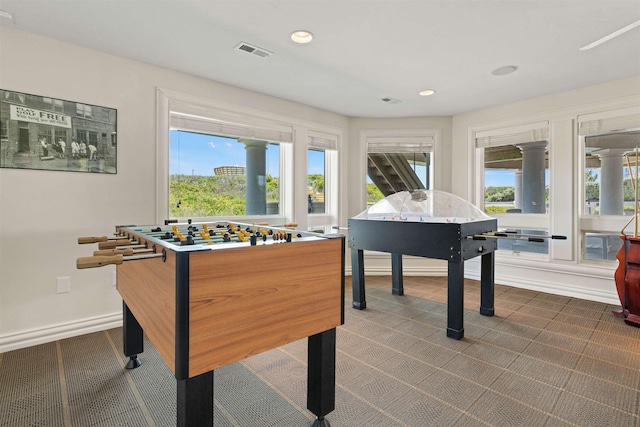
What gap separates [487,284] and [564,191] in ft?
5.45

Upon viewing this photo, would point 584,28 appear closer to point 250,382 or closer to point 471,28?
point 471,28

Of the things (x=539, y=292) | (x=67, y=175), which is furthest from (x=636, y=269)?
(x=67, y=175)

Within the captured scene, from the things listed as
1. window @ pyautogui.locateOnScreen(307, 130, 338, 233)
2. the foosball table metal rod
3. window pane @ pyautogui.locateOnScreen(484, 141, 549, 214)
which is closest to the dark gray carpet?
the foosball table metal rod

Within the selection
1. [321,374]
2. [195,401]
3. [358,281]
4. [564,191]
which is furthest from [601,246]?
[195,401]

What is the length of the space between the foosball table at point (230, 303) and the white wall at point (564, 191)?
341 cm

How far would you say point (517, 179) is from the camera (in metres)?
4.17

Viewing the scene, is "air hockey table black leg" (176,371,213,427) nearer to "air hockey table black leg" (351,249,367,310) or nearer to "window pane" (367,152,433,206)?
"air hockey table black leg" (351,249,367,310)

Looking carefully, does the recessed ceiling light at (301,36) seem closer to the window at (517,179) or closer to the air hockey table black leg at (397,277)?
the air hockey table black leg at (397,277)

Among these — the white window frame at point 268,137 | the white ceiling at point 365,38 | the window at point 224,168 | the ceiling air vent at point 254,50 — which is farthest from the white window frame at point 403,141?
the ceiling air vent at point 254,50

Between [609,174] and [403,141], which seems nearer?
[609,174]

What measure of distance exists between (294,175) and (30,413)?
120 inches

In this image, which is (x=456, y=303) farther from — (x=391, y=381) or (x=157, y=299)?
(x=157, y=299)

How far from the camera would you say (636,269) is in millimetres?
2748

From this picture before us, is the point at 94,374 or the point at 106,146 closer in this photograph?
the point at 94,374
